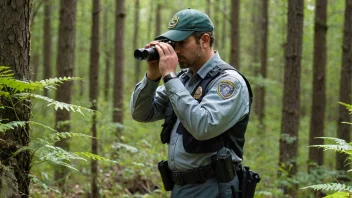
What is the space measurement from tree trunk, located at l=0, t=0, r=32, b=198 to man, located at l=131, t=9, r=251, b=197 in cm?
93

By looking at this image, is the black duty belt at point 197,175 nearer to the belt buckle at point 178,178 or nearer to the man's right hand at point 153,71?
the belt buckle at point 178,178

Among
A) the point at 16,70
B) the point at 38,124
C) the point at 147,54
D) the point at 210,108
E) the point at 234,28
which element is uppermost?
the point at 234,28

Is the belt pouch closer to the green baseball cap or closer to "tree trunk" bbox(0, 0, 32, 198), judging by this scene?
the green baseball cap

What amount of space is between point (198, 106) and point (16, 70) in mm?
1417

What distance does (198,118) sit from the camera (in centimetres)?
297

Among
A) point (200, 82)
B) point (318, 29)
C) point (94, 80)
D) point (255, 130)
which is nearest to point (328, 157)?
point (255, 130)

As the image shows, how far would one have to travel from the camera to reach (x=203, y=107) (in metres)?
3.07

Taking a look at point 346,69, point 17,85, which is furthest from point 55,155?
point 346,69

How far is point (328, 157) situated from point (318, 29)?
330 inches

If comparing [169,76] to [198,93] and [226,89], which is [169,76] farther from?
[226,89]

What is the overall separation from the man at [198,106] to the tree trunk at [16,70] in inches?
36.8

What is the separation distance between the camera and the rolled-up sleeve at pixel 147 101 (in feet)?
11.8

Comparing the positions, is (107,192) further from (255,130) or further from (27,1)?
(255,130)

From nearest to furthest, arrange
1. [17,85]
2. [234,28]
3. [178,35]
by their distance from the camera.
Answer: [17,85], [178,35], [234,28]
